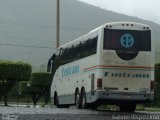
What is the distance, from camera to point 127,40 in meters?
22.3

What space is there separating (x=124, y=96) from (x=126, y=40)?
7.42 feet

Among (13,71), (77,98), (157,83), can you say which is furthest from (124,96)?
(157,83)

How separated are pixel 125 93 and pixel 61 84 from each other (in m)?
8.05

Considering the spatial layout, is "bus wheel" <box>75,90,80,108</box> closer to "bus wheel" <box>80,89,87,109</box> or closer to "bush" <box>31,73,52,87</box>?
"bus wheel" <box>80,89,87,109</box>

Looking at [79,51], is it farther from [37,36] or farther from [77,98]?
[37,36]

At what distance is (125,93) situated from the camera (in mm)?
22094

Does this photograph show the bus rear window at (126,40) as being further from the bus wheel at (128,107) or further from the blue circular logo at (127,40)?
the bus wheel at (128,107)

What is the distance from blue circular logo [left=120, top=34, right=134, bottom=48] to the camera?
2218 cm

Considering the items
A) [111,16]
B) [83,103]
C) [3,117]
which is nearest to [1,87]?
[83,103]

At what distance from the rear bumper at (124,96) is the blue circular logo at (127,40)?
192 cm

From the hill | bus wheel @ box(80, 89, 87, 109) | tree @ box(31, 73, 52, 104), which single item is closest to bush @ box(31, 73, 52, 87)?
tree @ box(31, 73, 52, 104)

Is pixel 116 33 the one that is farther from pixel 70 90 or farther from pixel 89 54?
pixel 70 90

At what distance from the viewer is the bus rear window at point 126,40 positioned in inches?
869

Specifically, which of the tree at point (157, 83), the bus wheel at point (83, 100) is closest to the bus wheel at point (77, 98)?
the bus wheel at point (83, 100)
